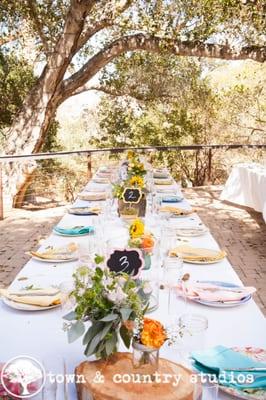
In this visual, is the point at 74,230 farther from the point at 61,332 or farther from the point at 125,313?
the point at 125,313

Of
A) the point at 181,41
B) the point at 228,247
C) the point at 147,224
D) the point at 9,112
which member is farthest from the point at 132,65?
the point at 147,224

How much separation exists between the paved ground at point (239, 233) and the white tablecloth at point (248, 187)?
203 mm

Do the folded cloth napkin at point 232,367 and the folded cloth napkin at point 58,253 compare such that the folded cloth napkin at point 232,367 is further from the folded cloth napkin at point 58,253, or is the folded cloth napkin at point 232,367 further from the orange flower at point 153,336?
the folded cloth napkin at point 58,253

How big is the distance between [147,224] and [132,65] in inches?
312

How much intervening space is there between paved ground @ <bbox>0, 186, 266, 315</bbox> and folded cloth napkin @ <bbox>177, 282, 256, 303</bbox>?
180 cm

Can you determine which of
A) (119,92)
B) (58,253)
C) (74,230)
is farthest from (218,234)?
(119,92)

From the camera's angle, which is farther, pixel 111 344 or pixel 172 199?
pixel 172 199

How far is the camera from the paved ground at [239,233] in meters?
4.11

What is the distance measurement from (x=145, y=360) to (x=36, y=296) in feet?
2.20

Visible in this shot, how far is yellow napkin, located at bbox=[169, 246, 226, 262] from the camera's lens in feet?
6.82

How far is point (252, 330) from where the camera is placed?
4.73 ft

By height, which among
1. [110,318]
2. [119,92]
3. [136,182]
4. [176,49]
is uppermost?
[176,49]

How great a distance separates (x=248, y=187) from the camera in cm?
621

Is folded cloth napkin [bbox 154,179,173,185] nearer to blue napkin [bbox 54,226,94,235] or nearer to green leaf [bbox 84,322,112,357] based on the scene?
blue napkin [bbox 54,226,94,235]
